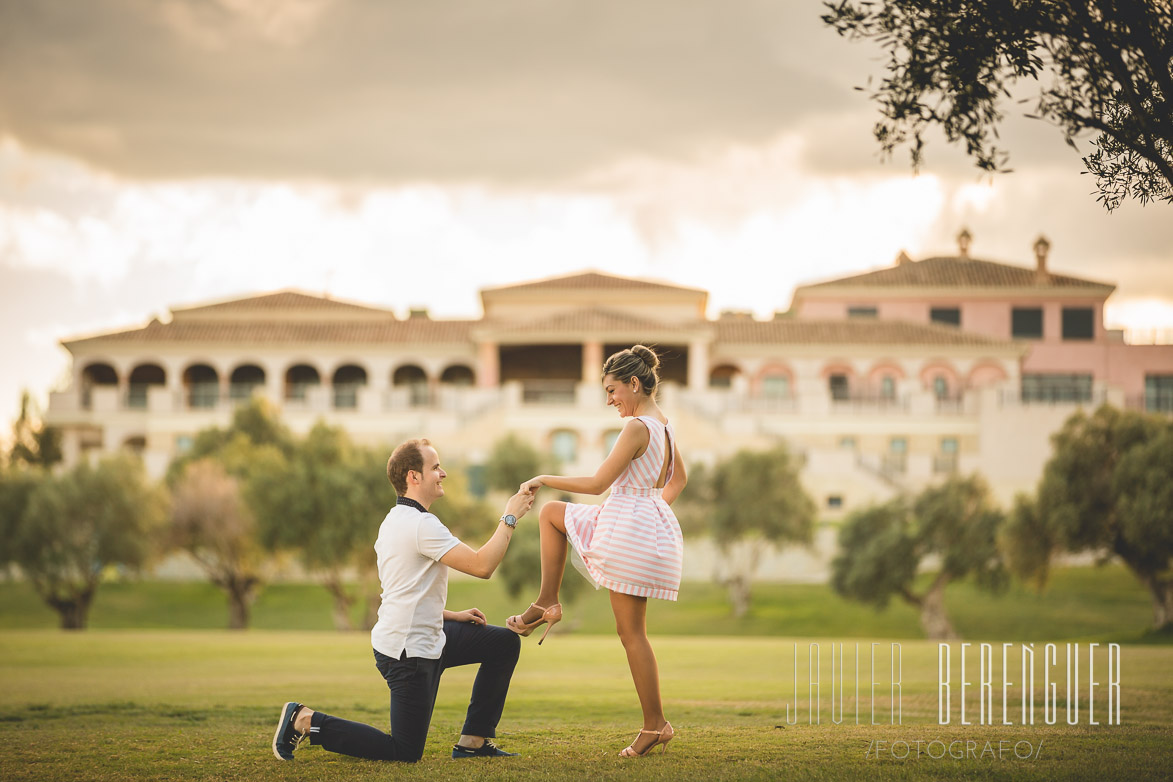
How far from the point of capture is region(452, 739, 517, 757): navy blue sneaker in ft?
20.1

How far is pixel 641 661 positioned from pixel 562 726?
5.94 feet

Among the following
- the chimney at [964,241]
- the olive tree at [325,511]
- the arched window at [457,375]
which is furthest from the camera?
the chimney at [964,241]

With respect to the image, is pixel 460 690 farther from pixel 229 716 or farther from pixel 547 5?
pixel 547 5

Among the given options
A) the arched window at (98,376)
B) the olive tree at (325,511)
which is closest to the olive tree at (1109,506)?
the olive tree at (325,511)

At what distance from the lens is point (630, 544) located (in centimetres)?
602

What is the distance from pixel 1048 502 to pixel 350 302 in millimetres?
41781

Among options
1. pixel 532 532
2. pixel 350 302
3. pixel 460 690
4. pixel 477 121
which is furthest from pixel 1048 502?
pixel 350 302

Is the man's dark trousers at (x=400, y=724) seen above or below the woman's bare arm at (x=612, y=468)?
below

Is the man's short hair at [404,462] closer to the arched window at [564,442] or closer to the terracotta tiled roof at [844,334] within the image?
the arched window at [564,442]

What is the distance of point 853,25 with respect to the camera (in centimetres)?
814

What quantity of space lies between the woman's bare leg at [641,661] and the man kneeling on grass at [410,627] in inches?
27.9

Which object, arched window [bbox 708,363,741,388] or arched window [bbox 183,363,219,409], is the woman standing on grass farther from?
arched window [bbox 708,363,741,388]

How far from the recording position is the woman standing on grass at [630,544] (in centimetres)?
598

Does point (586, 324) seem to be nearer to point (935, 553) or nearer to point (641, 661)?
point (935, 553)
